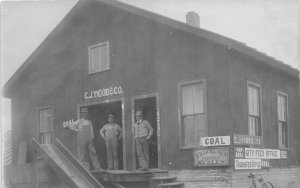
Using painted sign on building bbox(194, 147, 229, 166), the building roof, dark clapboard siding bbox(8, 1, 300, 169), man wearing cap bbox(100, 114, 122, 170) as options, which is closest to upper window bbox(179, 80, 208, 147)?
dark clapboard siding bbox(8, 1, 300, 169)

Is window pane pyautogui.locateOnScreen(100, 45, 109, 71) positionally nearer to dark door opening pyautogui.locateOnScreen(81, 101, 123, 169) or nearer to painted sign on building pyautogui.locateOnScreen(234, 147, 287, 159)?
dark door opening pyautogui.locateOnScreen(81, 101, 123, 169)

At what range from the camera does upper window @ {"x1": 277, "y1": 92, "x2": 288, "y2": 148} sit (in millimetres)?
14367

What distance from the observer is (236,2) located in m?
10.5

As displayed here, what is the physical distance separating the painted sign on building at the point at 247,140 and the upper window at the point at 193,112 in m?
0.88

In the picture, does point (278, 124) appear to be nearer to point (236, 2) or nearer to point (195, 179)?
point (195, 179)

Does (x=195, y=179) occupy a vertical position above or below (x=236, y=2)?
below

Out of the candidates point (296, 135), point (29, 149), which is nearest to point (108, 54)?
point (29, 149)

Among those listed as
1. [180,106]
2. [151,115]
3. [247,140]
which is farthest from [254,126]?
[151,115]

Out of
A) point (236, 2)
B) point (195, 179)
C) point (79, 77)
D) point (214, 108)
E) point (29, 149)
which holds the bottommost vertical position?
point (195, 179)

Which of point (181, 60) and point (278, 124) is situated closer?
point (181, 60)

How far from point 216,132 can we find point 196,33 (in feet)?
8.94

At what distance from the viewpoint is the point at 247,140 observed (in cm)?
1197

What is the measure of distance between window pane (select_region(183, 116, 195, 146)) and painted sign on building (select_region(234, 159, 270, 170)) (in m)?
1.43

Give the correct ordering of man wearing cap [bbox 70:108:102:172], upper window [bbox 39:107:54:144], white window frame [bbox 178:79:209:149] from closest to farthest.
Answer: white window frame [bbox 178:79:209:149] < man wearing cap [bbox 70:108:102:172] < upper window [bbox 39:107:54:144]
